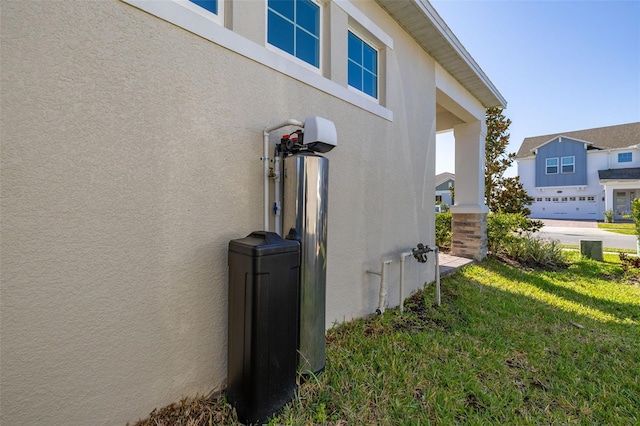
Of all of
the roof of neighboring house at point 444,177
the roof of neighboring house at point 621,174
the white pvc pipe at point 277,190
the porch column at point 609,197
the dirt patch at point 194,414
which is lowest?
the dirt patch at point 194,414

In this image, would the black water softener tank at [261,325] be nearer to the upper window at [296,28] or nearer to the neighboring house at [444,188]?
the upper window at [296,28]

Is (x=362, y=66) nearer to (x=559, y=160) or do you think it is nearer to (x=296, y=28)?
(x=296, y=28)

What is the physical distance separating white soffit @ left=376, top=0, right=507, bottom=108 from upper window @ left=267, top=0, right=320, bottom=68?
4.45 ft

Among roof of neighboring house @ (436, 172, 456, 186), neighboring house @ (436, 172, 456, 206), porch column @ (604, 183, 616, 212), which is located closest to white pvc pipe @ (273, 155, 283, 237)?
porch column @ (604, 183, 616, 212)

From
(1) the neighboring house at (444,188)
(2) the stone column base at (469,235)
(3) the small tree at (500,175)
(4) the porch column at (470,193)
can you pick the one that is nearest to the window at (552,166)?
(1) the neighboring house at (444,188)

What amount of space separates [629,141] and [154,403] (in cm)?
3575

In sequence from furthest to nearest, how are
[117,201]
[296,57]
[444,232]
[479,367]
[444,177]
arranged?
[444,177]
[444,232]
[296,57]
[479,367]
[117,201]

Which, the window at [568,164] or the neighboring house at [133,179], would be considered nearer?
the neighboring house at [133,179]

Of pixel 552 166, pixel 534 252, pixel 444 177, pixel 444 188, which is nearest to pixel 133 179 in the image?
pixel 534 252

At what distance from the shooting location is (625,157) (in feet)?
77.6

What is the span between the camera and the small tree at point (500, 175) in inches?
357

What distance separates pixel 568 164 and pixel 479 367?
3167 cm

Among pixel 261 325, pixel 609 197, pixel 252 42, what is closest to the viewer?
pixel 261 325

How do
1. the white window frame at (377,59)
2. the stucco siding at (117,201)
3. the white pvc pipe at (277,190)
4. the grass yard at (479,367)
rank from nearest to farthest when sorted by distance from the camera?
the stucco siding at (117,201), the grass yard at (479,367), the white pvc pipe at (277,190), the white window frame at (377,59)
